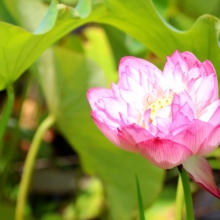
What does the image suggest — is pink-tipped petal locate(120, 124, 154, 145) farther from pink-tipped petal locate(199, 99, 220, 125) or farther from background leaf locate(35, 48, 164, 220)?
background leaf locate(35, 48, 164, 220)

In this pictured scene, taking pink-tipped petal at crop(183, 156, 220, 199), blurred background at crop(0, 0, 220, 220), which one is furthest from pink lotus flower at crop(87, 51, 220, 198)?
blurred background at crop(0, 0, 220, 220)

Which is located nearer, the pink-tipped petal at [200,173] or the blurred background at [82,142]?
the pink-tipped petal at [200,173]

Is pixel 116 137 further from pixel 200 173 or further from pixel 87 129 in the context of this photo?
pixel 87 129

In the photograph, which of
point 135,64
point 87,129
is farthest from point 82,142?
point 135,64

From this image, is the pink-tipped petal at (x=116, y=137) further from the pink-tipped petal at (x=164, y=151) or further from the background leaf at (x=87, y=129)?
the background leaf at (x=87, y=129)

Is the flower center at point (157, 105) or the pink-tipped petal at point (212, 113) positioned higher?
the pink-tipped petal at point (212, 113)

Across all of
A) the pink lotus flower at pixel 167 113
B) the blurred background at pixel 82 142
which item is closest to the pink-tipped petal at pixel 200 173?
the pink lotus flower at pixel 167 113

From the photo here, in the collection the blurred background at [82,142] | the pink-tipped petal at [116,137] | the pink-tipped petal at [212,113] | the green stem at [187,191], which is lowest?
the blurred background at [82,142]

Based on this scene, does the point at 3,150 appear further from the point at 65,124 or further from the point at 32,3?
the point at 32,3
